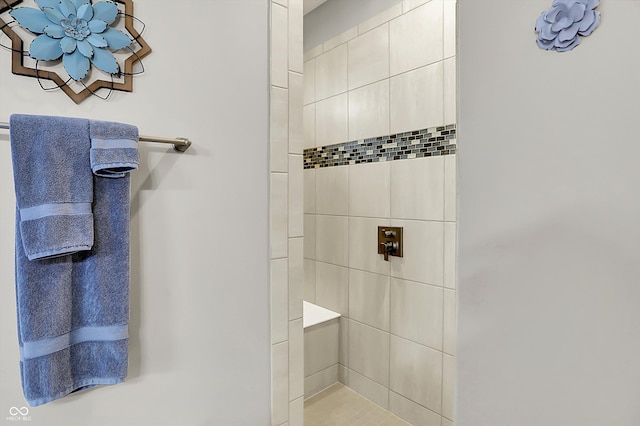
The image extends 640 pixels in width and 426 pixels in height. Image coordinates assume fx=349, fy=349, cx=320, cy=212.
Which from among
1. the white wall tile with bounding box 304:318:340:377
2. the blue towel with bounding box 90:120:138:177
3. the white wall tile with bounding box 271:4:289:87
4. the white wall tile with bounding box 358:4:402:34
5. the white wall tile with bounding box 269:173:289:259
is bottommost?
the white wall tile with bounding box 304:318:340:377

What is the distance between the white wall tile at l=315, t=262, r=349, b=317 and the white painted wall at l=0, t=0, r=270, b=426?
3.98 feet

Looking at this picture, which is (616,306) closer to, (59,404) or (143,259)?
(143,259)

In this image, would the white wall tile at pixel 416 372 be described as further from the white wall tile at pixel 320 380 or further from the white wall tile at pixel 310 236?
the white wall tile at pixel 310 236

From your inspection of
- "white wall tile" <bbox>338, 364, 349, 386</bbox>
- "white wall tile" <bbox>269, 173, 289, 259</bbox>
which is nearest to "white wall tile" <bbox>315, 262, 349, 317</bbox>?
"white wall tile" <bbox>338, 364, 349, 386</bbox>

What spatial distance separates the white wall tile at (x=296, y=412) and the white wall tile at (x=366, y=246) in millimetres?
989

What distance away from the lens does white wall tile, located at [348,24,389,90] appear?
213cm

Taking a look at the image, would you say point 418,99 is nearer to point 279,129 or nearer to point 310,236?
point 279,129

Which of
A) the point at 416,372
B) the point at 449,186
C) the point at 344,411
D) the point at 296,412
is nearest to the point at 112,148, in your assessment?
the point at 296,412

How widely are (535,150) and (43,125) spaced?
1.04 metres

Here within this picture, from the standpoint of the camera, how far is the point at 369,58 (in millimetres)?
2232

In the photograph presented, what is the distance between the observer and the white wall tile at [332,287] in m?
2.47

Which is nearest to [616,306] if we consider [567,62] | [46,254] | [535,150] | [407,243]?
[535,150]

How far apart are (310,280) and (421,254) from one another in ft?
3.56

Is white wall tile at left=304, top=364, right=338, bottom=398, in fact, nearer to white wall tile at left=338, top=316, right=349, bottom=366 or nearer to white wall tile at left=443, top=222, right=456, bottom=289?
white wall tile at left=338, top=316, right=349, bottom=366
